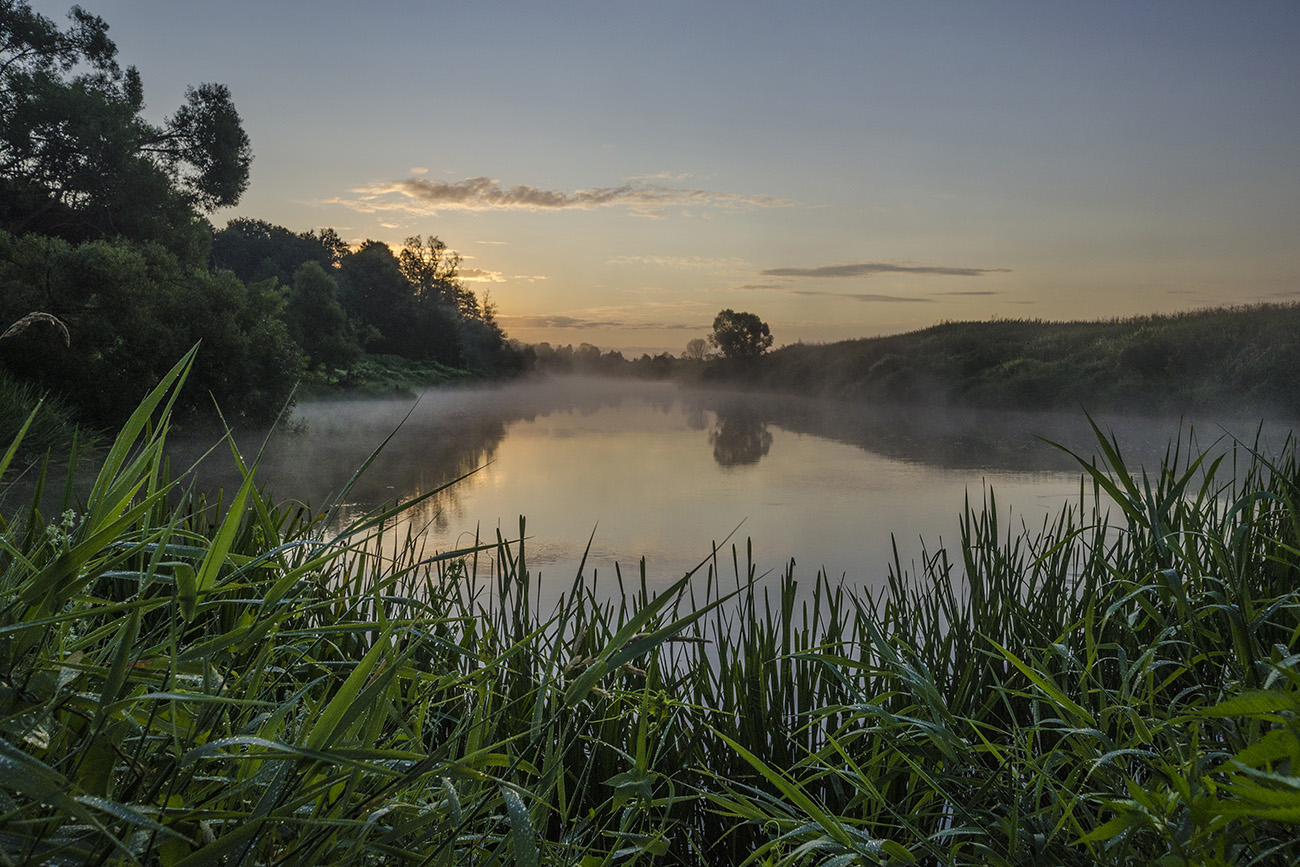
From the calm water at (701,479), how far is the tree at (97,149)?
4.17 metres

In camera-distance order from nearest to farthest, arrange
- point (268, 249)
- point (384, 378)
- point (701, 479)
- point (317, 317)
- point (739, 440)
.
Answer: point (701, 479) → point (739, 440) → point (317, 317) → point (384, 378) → point (268, 249)

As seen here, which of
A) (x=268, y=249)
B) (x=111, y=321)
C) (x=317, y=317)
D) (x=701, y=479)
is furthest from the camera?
(x=268, y=249)

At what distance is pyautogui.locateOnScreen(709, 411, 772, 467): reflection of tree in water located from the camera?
32.3 feet

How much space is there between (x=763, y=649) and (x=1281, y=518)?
4.93ft

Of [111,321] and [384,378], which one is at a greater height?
[111,321]

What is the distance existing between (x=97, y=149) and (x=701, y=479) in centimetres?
1005

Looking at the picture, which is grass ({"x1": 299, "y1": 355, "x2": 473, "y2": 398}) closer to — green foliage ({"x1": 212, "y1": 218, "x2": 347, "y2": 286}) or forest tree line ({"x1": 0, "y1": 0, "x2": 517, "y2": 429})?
forest tree line ({"x1": 0, "y1": 0, "x2": 517, "y2": 429})

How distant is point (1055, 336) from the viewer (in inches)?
676

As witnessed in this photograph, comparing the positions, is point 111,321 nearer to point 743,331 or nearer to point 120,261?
point 120,261

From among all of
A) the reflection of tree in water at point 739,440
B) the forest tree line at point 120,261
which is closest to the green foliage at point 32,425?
the forest tree line at point 120,261

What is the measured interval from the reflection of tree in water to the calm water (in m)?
0.03

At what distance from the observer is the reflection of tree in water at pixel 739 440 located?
9.84 m

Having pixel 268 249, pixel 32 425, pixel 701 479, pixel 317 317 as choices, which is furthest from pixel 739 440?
pixel 268 249

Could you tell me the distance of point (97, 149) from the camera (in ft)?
37.2
